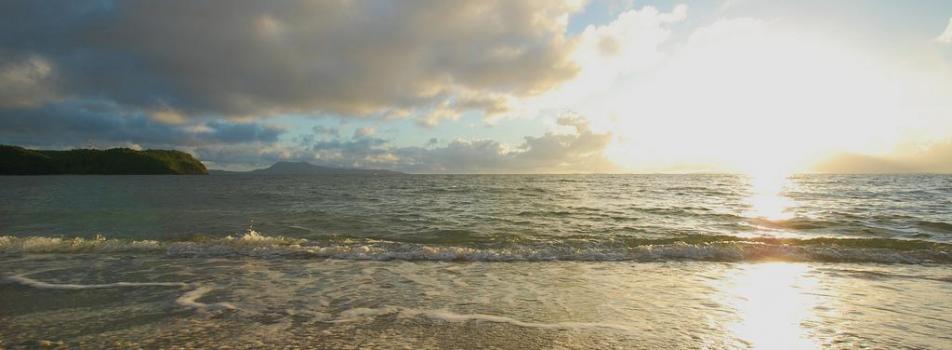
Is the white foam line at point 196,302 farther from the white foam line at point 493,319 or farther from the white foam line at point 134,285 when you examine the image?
the white foam line at point 493,319

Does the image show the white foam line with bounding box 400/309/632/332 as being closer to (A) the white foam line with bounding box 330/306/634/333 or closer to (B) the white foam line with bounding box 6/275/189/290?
(A) the white foam line with bounding box 330/306/634/333

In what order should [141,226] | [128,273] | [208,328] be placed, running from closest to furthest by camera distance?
[208,328] → [128,273] → [141,226]

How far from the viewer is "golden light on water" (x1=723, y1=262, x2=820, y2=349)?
598cm

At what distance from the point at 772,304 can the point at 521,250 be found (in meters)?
7.26

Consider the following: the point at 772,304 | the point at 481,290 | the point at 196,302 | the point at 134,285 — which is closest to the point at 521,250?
the point at 481,290

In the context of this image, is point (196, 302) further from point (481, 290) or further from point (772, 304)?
point (772, 304)

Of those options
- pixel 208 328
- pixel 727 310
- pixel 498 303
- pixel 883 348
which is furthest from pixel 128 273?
pixel 883 348

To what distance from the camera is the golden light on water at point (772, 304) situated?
5.98 m

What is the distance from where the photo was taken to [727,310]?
727cm

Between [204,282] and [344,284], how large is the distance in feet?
9.59

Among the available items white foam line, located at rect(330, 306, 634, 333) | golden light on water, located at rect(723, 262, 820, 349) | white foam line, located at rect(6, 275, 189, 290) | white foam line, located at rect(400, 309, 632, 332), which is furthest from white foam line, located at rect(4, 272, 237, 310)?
golden light on water, located at rect(723, 262, 820, 349)

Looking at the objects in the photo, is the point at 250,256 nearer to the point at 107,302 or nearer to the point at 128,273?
the point at 128,273

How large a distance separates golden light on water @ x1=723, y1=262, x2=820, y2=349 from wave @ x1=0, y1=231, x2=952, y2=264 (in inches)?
89.6

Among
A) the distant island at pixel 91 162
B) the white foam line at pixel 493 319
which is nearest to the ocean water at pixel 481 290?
the white foam line at pixel 493 319
